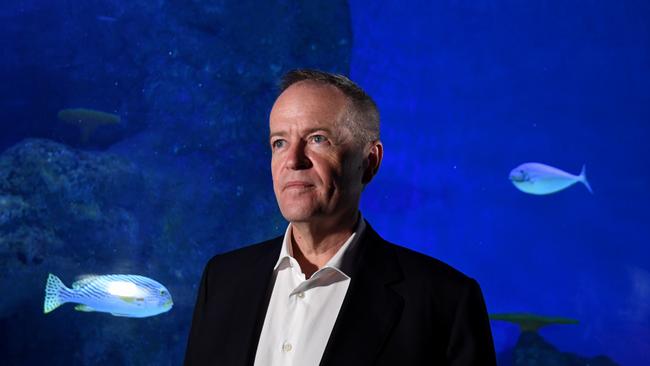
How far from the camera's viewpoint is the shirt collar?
1.51 meters

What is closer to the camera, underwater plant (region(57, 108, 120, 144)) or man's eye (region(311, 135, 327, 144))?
man's eye (region(311, 135, 327, 144))

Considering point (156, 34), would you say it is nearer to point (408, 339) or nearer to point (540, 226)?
point (540, 226)

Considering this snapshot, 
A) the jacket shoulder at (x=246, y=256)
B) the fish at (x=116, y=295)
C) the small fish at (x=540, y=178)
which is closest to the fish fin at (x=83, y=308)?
the fish at (x=116, y=295)

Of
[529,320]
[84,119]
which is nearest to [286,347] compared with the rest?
[84,119]

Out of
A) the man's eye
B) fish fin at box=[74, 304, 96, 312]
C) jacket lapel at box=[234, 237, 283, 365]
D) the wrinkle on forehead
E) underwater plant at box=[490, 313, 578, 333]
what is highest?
the wrinkle on forehead

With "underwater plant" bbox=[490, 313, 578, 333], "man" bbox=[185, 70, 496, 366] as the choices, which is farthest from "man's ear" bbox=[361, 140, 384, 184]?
"underwater plant" bbox=[490, 313, 578, 333]

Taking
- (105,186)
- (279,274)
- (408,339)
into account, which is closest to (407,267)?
(408,339)

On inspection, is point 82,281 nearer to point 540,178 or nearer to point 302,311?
point 540,178

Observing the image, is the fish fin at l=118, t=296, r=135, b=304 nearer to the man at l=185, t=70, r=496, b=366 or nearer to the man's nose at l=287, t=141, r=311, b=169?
the man at l=185, t=70, r=496, b=366

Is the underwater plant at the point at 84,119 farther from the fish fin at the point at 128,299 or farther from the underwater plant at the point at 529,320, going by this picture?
the underwater plant at the point at 529,320

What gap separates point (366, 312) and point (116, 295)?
412 cm

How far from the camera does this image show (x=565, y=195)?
7355 millimetres

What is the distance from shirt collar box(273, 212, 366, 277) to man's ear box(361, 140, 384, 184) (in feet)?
0.40

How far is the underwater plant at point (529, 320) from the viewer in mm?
7027
